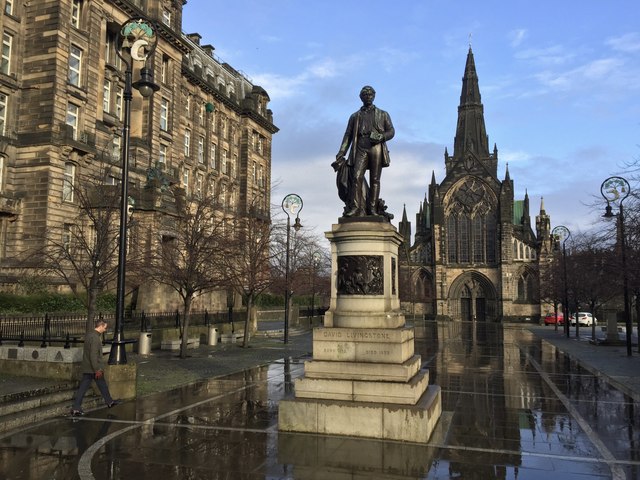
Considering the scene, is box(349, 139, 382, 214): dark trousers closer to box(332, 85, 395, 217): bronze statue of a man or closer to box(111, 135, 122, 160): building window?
box(332, 85, 395, 217): bronze statue of a man

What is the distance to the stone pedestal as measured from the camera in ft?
23.7

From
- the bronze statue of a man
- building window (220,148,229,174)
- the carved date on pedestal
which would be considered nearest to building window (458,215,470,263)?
building window (220,148,229,174)

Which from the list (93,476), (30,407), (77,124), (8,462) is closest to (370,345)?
(93,476)

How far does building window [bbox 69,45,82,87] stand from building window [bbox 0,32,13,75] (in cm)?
328

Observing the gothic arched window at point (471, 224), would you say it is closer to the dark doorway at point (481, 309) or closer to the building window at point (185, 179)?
the dark doorway at point (481, 309)

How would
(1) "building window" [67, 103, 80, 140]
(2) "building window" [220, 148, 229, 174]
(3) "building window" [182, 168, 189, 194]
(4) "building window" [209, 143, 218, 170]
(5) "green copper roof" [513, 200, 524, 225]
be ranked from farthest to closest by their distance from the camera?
(5) "green copper roof" [513, 200, 524, 225]
(2) "building window" [220, 148, 229, 174]
(4) "building window" [209, 143, 218, 170]
(3) "building window" [182, 168, 189, 194]
(1) "building window" [67, 103, 80, 140]

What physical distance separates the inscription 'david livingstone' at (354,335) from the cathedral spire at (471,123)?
78908mm

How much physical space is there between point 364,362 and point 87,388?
16.2 feet

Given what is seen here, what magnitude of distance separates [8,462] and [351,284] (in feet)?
17.2

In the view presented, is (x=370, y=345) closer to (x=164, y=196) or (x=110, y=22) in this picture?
(x=164, y=196)

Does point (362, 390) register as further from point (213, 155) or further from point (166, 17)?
point (213, 155)

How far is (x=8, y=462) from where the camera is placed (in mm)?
6215

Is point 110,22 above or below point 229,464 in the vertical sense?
above

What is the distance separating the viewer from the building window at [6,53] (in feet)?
97.3
